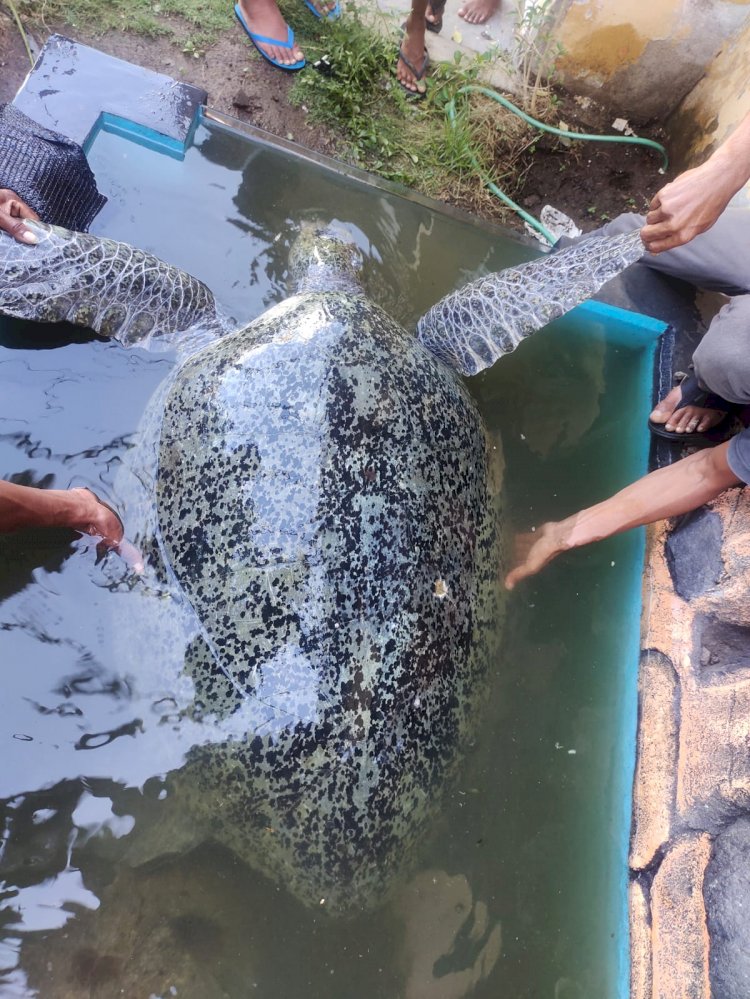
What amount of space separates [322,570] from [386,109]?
10.1 ft

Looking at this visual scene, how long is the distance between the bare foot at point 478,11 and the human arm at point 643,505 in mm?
3357

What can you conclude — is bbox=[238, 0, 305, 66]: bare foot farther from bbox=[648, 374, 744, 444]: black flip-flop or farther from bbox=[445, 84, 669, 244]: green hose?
bbox=[648, 374, 744, 444]: black flip-flop

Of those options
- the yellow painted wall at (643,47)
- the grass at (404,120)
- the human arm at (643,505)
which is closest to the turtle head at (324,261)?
the grass at (404,120)

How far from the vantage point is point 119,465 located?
7.94 ft

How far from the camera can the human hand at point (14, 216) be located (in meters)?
2.31

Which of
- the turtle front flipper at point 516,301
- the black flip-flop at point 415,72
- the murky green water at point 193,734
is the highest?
the black flip-flop at point 415,72

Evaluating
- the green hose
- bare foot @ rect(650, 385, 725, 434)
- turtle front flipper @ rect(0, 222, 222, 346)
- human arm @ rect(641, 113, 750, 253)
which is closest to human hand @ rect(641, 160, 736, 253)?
human arm @ rect(641, 113, 750, 253)

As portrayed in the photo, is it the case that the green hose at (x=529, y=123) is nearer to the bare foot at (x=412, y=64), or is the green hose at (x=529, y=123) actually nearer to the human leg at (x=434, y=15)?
the bare foot at (x=412, y=64)

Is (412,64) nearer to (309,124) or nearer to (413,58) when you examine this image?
(413,58)

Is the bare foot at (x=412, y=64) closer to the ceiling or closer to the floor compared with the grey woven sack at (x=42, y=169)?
closer to the ceiling

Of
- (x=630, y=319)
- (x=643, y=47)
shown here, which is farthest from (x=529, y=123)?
(x=630, y=319)

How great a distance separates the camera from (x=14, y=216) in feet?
7.78

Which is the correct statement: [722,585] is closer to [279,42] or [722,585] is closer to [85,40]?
[279,42]

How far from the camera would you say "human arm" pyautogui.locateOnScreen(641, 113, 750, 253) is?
185 centimetres
